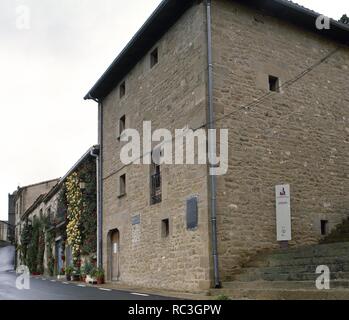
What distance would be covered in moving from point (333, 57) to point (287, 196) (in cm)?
512

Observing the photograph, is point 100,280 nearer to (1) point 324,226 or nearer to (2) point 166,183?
(2) point 166,183

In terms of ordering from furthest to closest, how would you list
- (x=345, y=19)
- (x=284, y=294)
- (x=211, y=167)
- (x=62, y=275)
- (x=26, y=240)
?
(x=26, y=240) < (x=62, y=275) < (x=345, y=19) < (x=211, y=167) < (x=284, y=294)

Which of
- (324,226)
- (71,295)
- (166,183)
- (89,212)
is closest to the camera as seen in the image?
(71,295)

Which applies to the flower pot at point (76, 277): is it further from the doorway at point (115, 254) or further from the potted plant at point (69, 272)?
the doorway at point (115, 254)

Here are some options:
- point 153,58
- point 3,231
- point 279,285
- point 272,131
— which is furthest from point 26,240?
point 3,231

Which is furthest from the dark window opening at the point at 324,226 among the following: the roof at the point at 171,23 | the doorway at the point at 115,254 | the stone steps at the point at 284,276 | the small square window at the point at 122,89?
the small square window at the point at 122,89

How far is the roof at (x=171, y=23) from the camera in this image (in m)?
13.3

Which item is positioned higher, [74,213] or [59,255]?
[74,213]

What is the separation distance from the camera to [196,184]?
1211 cm

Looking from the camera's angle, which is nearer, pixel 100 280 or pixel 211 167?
pixel 211 167

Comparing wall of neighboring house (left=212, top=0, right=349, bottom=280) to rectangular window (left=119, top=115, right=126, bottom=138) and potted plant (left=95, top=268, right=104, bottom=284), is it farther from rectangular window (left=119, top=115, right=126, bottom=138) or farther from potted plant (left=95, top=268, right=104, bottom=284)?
potted plant (left=95, top=268, right=104, bottom=284)

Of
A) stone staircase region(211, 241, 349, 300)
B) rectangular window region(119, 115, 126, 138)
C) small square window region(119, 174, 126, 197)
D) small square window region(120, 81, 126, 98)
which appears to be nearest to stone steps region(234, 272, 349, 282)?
stone staircase region(211, 241, 349, 300)

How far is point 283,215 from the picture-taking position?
39.9ft

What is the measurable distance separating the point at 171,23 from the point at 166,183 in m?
4.25
